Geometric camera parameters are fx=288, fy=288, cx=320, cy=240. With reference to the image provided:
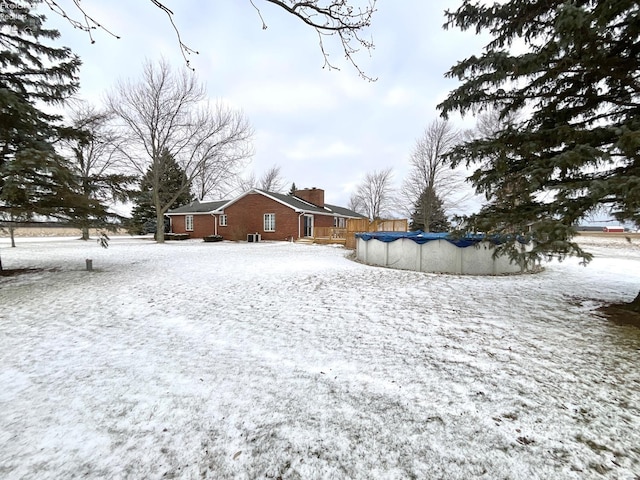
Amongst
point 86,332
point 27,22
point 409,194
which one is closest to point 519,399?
point 86,332

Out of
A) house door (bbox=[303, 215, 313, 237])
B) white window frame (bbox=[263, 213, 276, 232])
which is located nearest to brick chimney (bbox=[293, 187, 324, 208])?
house door (bbox=[303, 215, 313, 237])

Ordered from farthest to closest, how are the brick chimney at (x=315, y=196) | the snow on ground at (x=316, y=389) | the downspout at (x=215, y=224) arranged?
the brick chimney at (x=315, y=196)
the downspout at (x=215, y=224)
the snow on ground at (x=316, y=389)

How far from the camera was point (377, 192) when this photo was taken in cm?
4141

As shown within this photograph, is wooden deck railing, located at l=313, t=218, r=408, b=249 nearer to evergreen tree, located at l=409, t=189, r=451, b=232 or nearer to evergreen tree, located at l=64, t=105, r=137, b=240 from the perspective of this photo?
evergreen tree, located at l=409, t=189, r=451, b=232

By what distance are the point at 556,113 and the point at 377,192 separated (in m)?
37.2

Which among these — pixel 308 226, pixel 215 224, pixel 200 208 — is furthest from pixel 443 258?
pixel 200 208

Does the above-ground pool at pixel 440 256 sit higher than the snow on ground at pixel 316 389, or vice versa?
the above-ground pool at pixel 440 256

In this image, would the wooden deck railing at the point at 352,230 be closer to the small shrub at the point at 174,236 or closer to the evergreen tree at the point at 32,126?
the evergreen tree at the point at 32,126

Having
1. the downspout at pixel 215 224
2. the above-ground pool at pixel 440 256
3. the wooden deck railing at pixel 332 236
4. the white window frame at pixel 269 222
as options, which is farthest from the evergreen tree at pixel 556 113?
the downspout at pixel 215 224

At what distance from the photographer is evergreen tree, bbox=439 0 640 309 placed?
344 centimetres

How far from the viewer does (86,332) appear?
4.14 m

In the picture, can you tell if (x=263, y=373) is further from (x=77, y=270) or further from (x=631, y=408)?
(x=77, y=270)

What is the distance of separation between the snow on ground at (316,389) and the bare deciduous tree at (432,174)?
2118 cm

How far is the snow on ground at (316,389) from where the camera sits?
1917 millimetres
